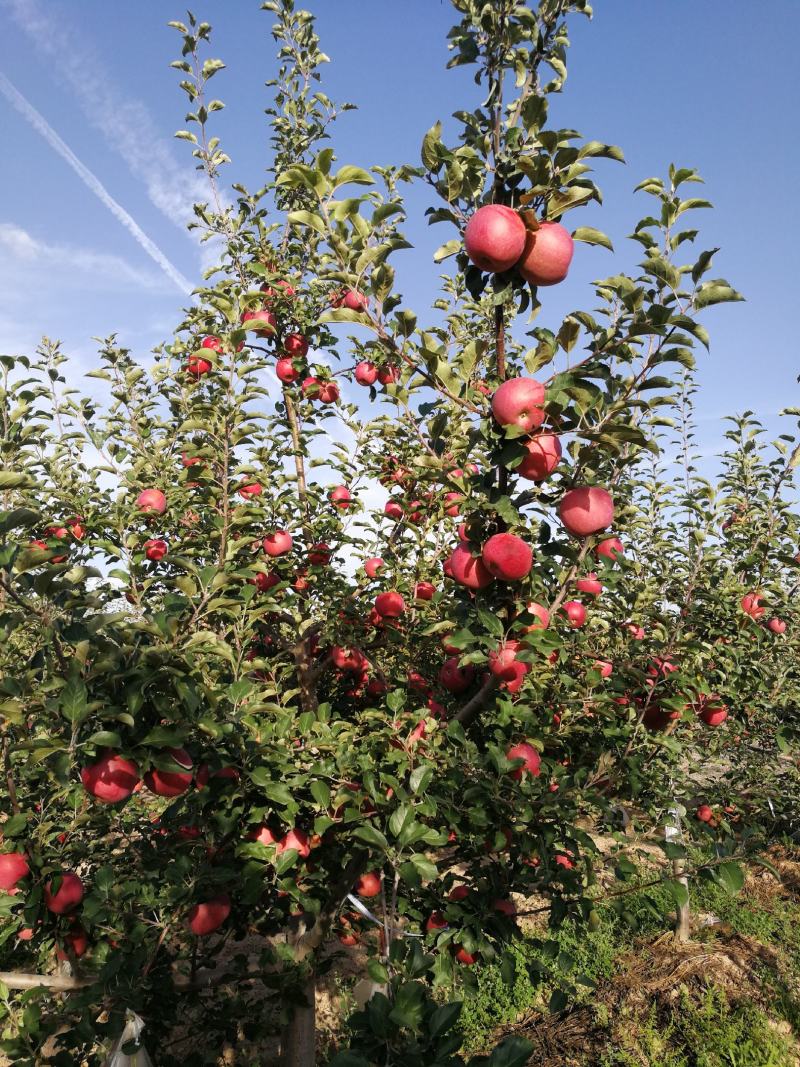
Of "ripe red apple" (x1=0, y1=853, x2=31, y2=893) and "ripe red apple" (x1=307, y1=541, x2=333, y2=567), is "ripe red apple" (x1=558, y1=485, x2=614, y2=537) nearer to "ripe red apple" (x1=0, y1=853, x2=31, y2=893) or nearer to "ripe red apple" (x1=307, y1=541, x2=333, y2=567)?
"ripe red apple" (x1=307, y1=541, x2=333, y2=567)

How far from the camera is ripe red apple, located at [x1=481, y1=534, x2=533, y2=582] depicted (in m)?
1.90

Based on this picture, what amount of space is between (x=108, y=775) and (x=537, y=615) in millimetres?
1398

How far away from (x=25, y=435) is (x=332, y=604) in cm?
181

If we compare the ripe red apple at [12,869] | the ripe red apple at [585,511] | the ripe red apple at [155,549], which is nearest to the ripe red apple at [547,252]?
the ripe red apple at [585,511]

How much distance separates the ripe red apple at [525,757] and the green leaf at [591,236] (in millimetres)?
1646

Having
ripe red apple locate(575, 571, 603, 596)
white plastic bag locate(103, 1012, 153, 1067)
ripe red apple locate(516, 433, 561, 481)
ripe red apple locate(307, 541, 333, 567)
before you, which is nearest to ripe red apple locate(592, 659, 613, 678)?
ripe red apple locate(575, 571, 603, 596)

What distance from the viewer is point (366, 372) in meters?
4.45

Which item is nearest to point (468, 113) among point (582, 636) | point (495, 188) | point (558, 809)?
point (495, 188)

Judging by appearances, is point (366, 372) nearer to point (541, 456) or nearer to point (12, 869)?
point (541, 456)

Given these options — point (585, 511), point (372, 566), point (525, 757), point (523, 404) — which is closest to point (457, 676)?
point (525, 757)

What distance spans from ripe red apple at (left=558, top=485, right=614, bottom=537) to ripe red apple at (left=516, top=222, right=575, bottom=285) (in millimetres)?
639

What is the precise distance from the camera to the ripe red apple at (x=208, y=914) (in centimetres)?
255

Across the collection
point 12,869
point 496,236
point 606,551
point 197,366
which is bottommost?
point 12,869

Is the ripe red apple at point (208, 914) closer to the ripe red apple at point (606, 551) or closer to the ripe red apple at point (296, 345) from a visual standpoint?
the ripe red apple at point (606, 551)
